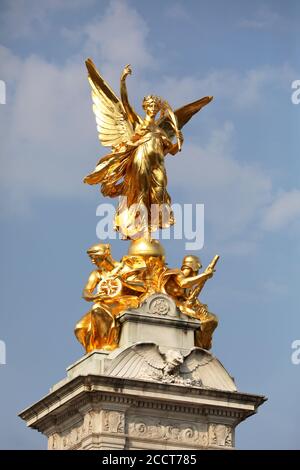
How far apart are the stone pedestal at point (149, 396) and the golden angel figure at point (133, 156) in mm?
2391

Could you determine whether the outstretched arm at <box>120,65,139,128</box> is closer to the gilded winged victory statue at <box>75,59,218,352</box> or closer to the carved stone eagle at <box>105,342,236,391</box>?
the gilded winged victory statue at <box>75,59,218,352</box>

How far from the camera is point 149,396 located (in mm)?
36531

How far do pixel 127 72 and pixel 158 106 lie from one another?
1.15 metres

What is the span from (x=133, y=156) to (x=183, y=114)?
2.06 meters

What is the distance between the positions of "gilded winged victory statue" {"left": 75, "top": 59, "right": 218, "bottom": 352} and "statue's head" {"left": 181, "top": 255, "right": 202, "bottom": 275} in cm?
2

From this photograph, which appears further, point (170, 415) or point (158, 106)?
point (158, 106)

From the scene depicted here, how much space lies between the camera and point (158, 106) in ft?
131

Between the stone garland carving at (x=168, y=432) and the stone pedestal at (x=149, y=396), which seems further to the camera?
the stone garland carving at (x=168, y=432)

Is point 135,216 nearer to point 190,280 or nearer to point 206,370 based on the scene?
point 190,280

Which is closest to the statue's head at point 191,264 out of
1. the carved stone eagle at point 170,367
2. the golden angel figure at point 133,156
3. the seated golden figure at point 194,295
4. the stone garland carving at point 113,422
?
the seated golden figure at point 194,295

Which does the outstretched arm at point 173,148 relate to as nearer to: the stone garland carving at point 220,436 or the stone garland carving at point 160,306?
the stone garland carving at point 160,306

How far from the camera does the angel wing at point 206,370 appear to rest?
123 feet
